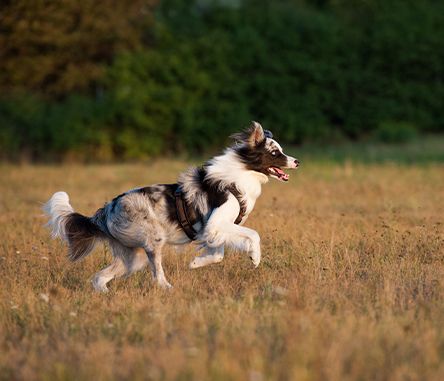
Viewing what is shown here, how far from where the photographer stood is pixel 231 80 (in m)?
32.3

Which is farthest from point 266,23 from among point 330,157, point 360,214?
point 360,214

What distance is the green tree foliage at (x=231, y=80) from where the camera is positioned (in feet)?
96.1

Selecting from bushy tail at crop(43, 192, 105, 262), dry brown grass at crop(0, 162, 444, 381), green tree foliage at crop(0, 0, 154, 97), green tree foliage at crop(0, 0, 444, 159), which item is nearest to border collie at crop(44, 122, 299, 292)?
bushy tail at crop(43, 192, 105, 262)

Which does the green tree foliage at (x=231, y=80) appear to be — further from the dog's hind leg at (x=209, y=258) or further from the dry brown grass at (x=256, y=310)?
the dog's hind leg at (x=209, y=258)

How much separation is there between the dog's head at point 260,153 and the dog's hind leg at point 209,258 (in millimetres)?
999

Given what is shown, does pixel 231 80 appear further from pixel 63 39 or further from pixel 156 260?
pixel 156 260

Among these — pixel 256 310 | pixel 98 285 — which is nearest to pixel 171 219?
pixel 98 285

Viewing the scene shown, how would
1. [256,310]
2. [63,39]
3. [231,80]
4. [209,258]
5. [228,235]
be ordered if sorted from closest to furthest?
[256,310] → [228,235] → [209,258] → [63,39] → [231,80]

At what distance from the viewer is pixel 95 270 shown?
8492 millimetres

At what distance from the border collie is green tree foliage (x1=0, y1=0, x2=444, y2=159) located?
70.3 feet

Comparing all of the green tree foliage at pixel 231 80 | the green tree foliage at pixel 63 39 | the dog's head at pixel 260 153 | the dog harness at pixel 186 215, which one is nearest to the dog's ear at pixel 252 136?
the dog's head at pixel 260 153

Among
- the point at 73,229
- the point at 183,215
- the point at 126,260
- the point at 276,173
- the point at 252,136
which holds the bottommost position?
the point at 126,260

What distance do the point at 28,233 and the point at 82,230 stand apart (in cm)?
373

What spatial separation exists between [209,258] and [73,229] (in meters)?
1.53
